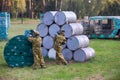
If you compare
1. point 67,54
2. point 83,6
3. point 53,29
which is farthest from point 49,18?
point 83,6

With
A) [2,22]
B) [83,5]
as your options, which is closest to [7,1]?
[83,5]

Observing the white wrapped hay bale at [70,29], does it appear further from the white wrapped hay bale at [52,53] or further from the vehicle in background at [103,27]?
the vehicle in background at [103,27]

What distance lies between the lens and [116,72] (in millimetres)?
12945

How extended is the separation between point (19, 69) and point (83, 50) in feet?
10.2

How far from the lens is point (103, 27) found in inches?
1076

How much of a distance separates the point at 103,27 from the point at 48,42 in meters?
12.3

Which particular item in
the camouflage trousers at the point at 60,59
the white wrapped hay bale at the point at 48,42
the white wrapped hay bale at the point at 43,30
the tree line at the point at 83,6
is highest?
the white wrapped hay bale at the point at 43,30

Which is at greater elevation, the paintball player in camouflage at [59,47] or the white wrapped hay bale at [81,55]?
the paintball player in camouflage at [59,47]

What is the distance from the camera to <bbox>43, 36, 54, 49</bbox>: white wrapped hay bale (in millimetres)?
15617

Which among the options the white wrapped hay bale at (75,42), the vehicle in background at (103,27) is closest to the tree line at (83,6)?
the vehicle in background at (103,27)

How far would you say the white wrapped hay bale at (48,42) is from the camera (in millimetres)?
15617

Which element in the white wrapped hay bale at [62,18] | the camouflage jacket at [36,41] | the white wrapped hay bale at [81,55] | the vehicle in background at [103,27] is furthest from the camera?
the vehicle in background at [103,27]

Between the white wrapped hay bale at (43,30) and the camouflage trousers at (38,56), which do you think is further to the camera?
the white wrapped hay bale at (43,30)

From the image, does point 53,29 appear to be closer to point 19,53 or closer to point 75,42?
point 75,42
